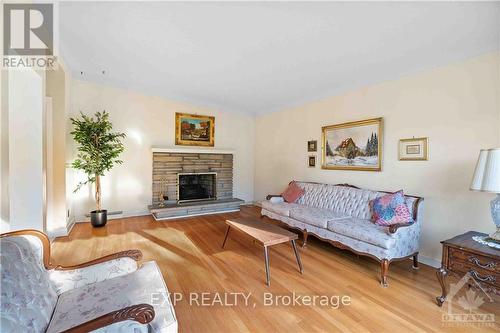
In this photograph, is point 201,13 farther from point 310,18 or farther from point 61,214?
point 61,214

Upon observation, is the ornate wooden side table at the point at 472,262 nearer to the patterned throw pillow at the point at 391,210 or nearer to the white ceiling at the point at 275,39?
the patterned throw pillow at the point at 391,210

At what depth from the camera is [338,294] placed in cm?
226

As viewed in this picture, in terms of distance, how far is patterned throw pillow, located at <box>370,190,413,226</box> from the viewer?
2814mm

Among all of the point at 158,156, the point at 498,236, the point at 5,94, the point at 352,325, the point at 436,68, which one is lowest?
the point at 352,325

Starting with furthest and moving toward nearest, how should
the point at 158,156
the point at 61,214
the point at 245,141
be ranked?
the point at 245,141 → the point at 158,156 → the point at 61,214

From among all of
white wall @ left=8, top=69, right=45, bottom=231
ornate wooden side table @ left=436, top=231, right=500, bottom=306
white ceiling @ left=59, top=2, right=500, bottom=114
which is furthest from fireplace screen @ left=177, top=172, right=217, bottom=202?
ornate wooden side table @ left=436, top=231, right=500, bottom=306

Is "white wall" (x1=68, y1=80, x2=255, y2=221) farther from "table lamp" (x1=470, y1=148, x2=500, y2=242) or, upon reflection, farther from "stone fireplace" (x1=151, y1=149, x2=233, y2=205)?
"table lamp" (x1=470, y1=148, x2=500, y2=242)

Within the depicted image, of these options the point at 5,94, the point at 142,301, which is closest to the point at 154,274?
the point at 142,301

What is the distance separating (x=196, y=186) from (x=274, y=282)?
3824mm

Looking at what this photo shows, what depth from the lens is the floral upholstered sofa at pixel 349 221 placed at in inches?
102

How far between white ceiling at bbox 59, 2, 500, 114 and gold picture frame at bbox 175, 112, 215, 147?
138 cm

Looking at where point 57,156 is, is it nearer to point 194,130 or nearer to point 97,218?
point 97,218

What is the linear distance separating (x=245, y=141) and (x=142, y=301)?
5.43 meters

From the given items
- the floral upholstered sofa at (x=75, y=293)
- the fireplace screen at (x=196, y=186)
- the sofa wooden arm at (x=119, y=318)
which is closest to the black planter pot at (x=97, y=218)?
the fireplace screen at (x=196, y=186)
